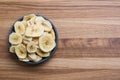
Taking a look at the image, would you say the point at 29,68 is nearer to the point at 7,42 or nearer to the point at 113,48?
the point at 7,42

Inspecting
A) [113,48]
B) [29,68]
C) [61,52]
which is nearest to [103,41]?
[113,48]

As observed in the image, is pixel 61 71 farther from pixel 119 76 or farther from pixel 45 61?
pixel 119 76

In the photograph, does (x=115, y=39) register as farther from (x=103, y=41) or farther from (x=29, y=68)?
(x=29, y=68)

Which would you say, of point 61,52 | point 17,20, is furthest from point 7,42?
point 61,52

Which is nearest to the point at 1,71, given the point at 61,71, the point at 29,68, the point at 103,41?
the point at 29,68

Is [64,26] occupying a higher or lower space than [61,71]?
higher
